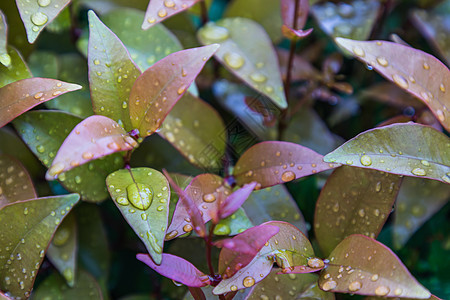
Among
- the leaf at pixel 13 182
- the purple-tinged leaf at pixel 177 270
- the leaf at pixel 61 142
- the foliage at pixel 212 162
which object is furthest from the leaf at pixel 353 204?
the leaf at pixel 13 182

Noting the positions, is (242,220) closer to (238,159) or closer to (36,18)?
(238,159)

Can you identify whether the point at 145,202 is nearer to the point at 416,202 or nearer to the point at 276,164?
the point at 276,164

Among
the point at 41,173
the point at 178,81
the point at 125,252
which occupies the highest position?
the point at 178,81

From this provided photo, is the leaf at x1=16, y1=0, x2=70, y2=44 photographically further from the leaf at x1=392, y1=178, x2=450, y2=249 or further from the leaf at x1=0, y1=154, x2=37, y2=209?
the leaf at x1=392, y1=178, x2=450, y2=249

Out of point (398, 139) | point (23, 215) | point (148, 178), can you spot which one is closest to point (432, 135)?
point (398, 139)

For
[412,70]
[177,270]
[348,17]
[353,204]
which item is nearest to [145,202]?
[177,270]

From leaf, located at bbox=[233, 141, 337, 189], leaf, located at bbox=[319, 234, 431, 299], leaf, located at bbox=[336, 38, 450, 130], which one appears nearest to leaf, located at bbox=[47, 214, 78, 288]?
leaf, located at bbox=[233, 141, 337, 189]
